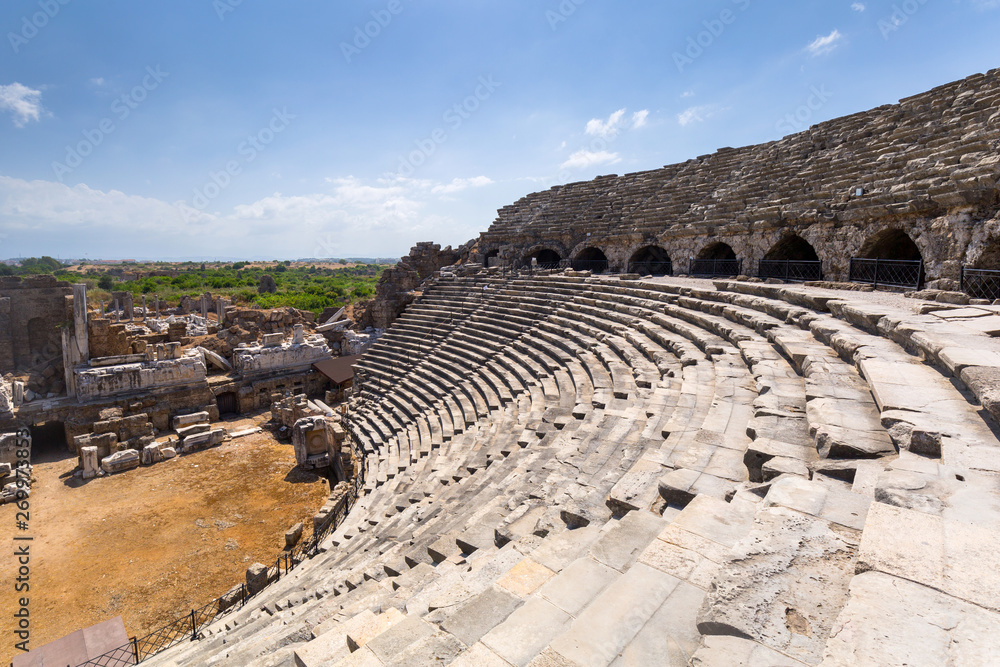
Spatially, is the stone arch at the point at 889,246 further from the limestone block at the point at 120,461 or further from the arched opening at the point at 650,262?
the limestone block at the point at 120,461

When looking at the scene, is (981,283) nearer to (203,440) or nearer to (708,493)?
(708,493)

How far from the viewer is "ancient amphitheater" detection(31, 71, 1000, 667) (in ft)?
6.43

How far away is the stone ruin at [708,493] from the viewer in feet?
6.38

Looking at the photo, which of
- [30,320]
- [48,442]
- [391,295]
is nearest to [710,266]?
[391,295]

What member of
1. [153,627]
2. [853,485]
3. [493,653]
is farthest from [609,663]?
[153,627]

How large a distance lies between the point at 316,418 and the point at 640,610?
14107mm

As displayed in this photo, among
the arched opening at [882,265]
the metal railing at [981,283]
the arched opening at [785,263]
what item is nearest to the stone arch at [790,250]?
the arched opening at [785,263]

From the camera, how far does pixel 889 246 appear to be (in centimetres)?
1370

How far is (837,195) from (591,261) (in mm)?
10780

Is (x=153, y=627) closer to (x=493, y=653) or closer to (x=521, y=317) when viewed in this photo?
(x=493, y=653)

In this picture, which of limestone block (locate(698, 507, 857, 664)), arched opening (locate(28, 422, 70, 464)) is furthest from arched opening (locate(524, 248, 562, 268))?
limestone block (locate(698, 507, 857, 664))

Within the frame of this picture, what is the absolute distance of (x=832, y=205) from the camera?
13.4 metres

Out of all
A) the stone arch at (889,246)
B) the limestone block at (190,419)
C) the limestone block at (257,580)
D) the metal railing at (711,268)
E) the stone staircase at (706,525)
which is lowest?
the limestone block at (257,580)

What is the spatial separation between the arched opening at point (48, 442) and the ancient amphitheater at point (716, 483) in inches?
434
